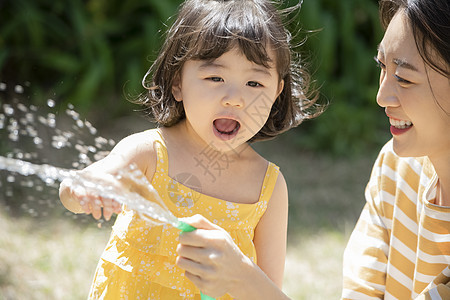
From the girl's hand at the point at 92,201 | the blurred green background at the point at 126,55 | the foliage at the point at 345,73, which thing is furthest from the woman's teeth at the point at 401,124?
the foliage at the point at 345,73

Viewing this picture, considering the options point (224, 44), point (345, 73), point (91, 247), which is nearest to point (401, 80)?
point (224, 44)

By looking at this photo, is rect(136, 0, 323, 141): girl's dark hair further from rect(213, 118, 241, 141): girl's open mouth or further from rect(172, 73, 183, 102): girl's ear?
rect(213, 118, 241, 141): girl's open mouth

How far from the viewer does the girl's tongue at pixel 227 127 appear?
145 cm

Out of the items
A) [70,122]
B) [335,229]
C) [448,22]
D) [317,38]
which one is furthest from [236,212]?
[317,38]

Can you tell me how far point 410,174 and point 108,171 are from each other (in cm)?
82

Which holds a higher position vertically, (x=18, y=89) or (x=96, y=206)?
(x=18, y=89)

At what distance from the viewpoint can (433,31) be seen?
1339 millimetres

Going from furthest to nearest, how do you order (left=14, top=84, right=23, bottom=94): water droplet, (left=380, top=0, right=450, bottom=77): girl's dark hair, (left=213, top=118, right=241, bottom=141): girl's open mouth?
(left=14, top=84, right=23, bottom=94): water droplet, (left=213, top=118, right=241, bottom=141): girl's open mouth, (left=380, top=0, right=450, bottom=77): girl's dark hair

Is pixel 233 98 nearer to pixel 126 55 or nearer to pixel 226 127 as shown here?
pixel 226 127

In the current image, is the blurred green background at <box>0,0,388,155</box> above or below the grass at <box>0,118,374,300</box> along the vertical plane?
above

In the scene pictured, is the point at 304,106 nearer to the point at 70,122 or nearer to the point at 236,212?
the point at 236,212

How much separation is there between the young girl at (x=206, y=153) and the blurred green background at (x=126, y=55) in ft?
7.22

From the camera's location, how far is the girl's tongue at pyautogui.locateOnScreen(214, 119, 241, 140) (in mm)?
1447

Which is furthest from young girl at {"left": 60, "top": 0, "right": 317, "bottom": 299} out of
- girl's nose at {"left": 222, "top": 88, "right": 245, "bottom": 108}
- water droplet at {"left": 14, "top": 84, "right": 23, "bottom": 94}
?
water droplet at {"left": 14, "top": 84, "right": 23, "bottom": 94}
